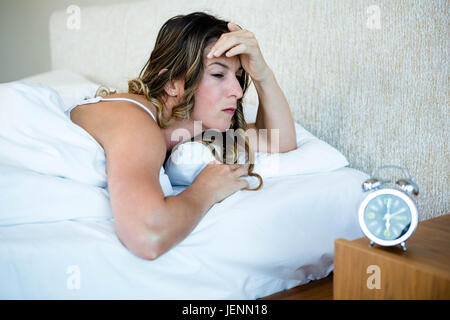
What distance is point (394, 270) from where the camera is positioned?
727 millimetres

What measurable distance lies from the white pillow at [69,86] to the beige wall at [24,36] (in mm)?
1096

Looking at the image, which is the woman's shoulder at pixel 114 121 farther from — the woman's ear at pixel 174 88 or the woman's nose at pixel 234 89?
the woman's nose at pixel 234 89

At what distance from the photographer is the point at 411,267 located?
70cm

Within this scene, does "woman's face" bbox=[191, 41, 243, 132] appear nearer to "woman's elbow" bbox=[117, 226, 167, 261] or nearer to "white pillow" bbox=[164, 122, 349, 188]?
"white pillow" bbox=[164, 122, 349, 188]

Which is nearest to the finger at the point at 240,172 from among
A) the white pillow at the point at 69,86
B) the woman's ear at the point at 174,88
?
the woman's ear at the point at 174,88

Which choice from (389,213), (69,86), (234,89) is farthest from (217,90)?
(69,86)

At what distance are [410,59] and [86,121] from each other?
1034mm

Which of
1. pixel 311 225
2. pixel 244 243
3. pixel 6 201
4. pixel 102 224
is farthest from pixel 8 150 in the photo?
pixel 311 225

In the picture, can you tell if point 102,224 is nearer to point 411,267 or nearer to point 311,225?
point 311,225

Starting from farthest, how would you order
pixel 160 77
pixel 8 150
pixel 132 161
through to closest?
pixel 160 77 < pixel 8 150 < pixel 132 161

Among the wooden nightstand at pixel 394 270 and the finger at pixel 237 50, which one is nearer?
the wooden nightstand at pixel 394 270

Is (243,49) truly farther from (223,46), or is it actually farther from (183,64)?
(183,64)

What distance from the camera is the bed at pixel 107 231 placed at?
838mm

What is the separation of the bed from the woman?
0.17ft
